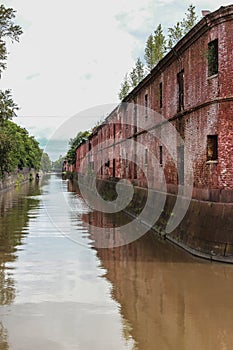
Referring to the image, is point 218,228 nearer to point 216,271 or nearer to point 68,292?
point 216,271

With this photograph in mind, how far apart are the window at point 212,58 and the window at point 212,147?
78.6 inches

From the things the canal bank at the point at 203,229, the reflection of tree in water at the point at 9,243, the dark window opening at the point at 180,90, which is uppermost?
the dark window opening at the point at 180,90

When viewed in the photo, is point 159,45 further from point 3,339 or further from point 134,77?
point 3,339

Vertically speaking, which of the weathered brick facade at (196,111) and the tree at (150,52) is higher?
the tree at (150,52)

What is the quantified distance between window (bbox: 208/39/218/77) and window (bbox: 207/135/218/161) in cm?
200

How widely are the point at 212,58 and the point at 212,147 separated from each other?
278 cm

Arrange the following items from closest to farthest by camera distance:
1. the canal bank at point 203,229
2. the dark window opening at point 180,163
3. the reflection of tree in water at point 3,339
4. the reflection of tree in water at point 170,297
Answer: the reflection of tree in water at point 3,339, the reflection of tree in water at point 170,297, the canal bank at point 203,229, the dark window opening at point 180,163

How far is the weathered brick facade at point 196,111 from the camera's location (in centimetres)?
1391

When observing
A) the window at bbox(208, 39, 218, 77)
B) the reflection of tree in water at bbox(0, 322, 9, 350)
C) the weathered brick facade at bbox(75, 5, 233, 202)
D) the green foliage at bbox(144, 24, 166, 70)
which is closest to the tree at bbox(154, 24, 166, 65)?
the green foliage at bbox(144, 24, 166, 70)

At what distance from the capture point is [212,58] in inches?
585

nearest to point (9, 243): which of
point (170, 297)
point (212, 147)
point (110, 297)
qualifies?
point (110, 297)

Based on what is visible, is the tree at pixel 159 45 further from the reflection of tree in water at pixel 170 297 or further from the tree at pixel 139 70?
the reflection of tree in water at pixel 170 297

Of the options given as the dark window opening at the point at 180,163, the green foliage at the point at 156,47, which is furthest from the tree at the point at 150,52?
the dark window opening at the point at 180,163

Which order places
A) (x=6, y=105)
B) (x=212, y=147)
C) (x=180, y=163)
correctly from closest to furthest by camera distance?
(x=212, y=147) < (x=180, y=163) < (x=6, y=105)
